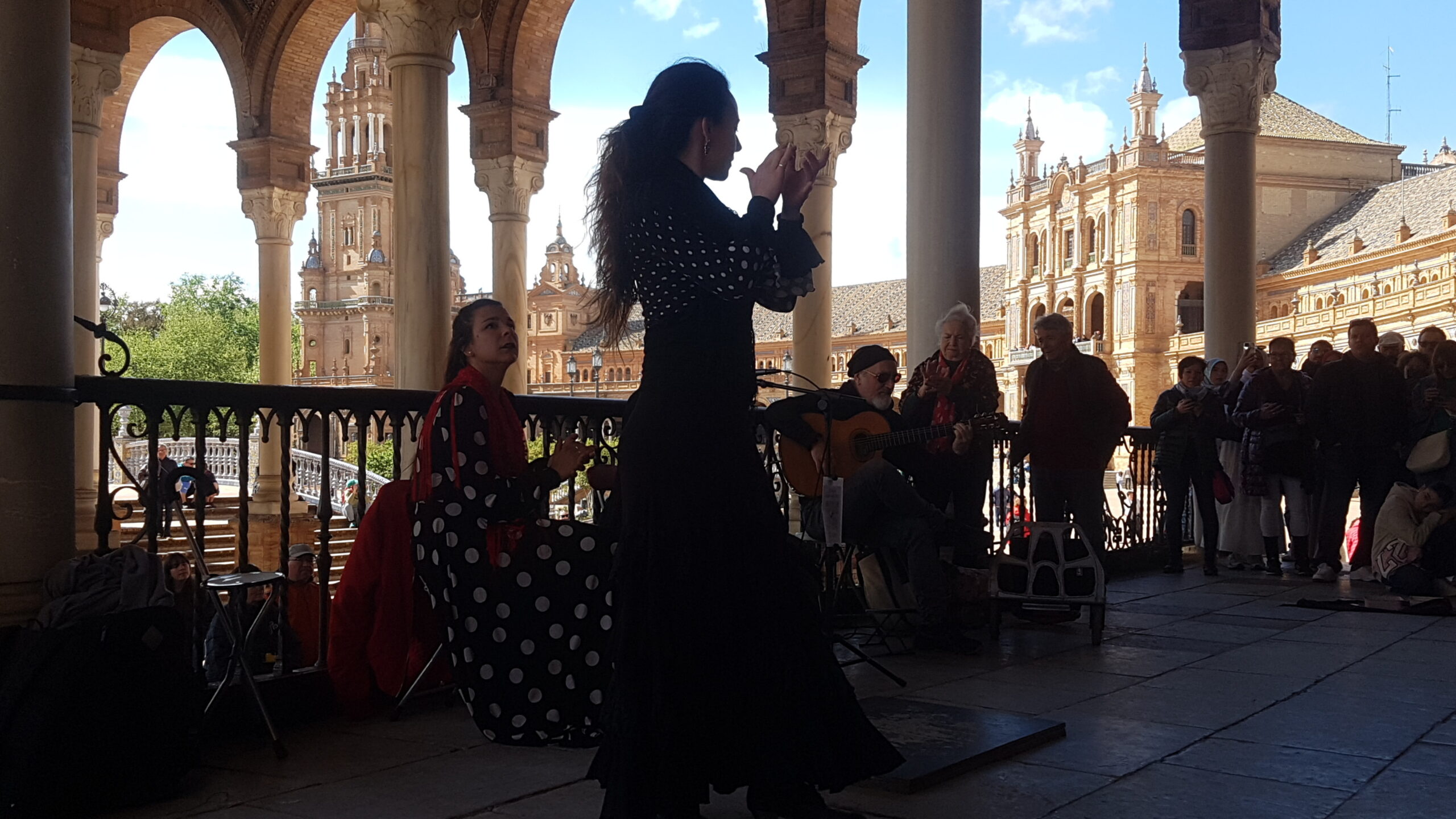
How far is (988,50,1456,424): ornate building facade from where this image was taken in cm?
5344

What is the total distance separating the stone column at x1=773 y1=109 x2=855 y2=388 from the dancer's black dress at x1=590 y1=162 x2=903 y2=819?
8.70m

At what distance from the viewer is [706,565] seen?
269 cm

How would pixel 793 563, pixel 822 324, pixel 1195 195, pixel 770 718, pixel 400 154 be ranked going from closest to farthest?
1. pixel 770 718
2. pixel 793 563
3. pixel 400 154
4. pixel 822 324
5. pixel 1195 195

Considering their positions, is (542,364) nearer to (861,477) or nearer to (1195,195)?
(1195,195)

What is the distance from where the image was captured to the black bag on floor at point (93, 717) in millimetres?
3078

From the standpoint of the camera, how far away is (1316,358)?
892cm

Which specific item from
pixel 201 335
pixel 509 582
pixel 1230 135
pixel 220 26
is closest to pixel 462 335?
pixel 509 582

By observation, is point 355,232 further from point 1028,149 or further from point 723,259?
point 723,259

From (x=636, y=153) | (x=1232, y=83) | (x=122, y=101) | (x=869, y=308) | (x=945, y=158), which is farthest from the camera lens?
(x=869, y=308)

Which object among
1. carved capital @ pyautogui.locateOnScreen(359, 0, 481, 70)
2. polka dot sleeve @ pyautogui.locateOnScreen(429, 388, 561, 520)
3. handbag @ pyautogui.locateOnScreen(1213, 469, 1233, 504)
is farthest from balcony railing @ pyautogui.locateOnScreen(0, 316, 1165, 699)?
carved capital @ pyautogui.locateOnScreen(359, 0, 481, 70)

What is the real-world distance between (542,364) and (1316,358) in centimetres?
7142

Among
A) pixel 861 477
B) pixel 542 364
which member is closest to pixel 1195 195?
pixel 542 364

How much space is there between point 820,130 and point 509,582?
31.1 ft

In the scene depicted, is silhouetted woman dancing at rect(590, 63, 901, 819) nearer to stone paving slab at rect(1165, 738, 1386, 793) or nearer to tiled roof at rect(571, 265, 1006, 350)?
stone paving slab at rect(1165, 738, 1386, 793)
